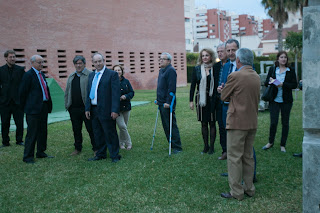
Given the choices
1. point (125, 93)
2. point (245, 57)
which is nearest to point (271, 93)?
point (245, 57)

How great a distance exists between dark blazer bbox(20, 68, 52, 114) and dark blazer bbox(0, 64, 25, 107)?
1.73 meters

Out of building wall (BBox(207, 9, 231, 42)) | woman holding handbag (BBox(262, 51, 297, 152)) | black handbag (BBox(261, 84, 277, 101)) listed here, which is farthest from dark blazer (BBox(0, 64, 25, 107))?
building wall (BBox(207, 9, 231, 42))

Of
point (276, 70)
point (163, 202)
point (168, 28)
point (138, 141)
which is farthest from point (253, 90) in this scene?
point (168, 28)

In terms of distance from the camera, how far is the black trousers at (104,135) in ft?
21.6

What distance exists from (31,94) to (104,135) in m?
1.61

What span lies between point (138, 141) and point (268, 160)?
3277 millimetres

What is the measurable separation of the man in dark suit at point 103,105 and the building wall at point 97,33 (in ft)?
45.9

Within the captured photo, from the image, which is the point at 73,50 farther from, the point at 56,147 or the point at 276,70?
the point at 276,70

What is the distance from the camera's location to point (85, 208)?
14.3 ft

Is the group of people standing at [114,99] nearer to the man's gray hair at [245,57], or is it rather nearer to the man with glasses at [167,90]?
the man with glasses at [167,90]

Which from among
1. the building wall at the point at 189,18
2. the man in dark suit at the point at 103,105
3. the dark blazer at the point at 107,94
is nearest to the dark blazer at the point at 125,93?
the man in dark suit at the point at 103,105

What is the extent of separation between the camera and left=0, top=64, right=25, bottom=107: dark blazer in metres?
8.30

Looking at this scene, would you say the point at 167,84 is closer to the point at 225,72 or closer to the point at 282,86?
the point at 225,72

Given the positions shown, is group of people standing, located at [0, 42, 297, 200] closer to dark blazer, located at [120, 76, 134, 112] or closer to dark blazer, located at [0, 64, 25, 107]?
dark blazer, located at [120, 76, 134, 112]
